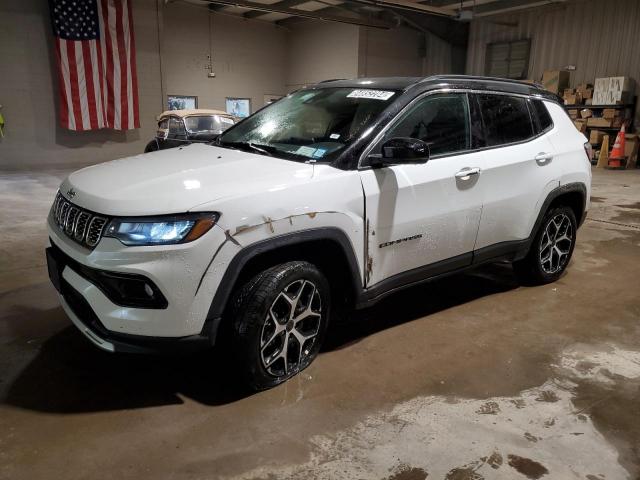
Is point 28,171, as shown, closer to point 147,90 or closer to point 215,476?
point 147,90

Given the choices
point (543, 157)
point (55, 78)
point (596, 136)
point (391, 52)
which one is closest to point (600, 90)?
point (596, 136)

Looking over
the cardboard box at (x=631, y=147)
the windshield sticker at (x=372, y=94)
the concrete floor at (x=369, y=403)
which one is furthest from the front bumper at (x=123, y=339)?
the cardboard box at (x=631, y=147)

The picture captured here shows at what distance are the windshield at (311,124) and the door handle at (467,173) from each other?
611mm

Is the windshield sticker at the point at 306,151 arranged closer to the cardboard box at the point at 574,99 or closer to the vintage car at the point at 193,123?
the vintage car at the point at 193,123

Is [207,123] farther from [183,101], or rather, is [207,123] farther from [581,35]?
[581,35]

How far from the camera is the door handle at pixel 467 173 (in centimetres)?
304

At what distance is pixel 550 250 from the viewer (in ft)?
13.2

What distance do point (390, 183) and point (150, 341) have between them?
142cm

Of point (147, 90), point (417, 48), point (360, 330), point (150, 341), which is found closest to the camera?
point (150, 341)

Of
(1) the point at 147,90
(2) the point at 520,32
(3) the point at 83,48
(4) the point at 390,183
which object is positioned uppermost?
(2) the point at 520,32

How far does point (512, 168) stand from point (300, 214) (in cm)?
173

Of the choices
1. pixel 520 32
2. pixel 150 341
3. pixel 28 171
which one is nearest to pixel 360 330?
pixel 150 341

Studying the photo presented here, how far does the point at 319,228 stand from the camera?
8.00 ft

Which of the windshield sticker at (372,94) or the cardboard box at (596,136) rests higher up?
the windshield sticker at (372,94)
